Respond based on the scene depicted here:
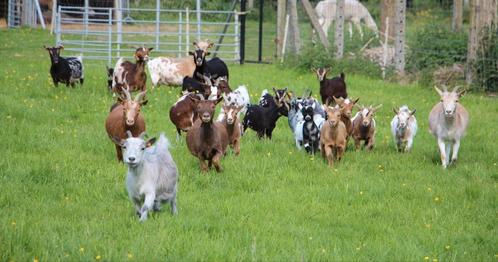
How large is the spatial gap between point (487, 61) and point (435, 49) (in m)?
2.63

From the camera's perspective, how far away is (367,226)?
9.40m

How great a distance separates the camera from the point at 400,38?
2172cm

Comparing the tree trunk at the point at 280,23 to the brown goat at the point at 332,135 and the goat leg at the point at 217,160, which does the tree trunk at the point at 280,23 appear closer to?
the brown goat at the point at 332,135

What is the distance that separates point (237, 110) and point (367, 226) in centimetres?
372

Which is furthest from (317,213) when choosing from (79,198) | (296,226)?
(79,198)

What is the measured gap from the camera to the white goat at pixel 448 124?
12.8 m

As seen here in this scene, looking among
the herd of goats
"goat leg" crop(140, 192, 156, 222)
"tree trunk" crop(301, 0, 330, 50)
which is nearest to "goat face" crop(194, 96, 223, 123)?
the herd of goats

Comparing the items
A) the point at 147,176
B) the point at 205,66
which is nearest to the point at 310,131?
the point at 147,176

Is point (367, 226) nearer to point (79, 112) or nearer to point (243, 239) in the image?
point (243, 239)

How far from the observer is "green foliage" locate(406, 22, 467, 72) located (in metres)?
22.3

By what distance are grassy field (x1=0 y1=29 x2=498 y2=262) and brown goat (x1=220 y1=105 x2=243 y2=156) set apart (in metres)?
0.20

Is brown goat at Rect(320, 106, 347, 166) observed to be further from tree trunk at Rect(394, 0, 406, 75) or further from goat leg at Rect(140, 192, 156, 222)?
tree trunk at Rect(394, 0, 406, 75)

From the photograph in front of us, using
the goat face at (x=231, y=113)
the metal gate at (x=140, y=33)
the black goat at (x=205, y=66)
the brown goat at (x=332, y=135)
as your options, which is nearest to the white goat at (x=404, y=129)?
the brown goat at (x=332, y=135)

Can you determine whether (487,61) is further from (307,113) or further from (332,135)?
(332,135)
